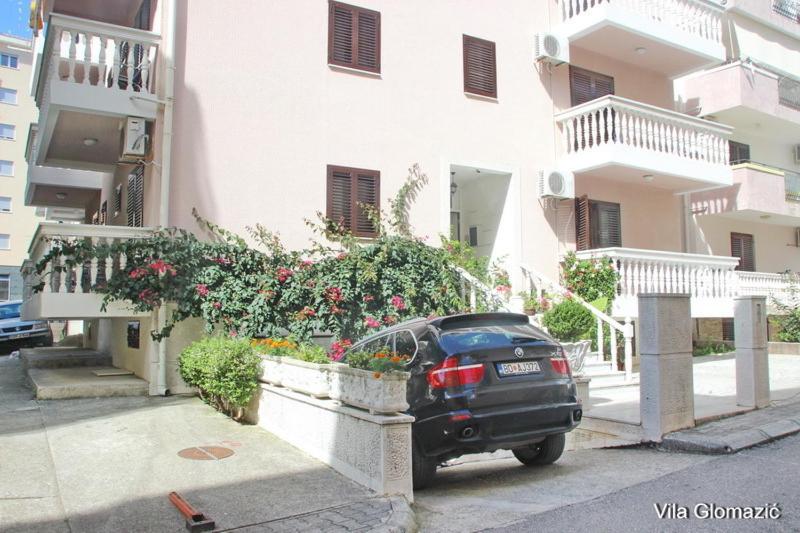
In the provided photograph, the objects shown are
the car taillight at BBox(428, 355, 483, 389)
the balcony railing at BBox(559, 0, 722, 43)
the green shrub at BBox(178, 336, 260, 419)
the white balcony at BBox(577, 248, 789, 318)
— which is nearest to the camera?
the car taillight at BBox(428, 355, 483, 389)

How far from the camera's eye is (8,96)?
46.8 m

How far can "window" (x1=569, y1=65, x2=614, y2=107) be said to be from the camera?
16.2m

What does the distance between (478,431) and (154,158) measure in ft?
26.1

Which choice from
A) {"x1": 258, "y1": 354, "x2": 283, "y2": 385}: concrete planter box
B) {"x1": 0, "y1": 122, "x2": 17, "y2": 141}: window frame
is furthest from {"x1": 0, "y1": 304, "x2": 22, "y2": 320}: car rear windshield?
{"x1": 0, "y1": 122, "x2": 17, "y2": 141}: window frame

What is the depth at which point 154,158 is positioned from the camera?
1102 centimetres

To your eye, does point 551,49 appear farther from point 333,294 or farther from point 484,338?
point 484,338

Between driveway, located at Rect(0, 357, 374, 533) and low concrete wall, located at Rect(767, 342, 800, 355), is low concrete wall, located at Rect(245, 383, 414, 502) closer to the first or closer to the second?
driveway, located at Rect(0, 357, 374, 533)

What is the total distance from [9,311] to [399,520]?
74.9ft

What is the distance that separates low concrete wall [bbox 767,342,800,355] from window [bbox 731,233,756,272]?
4.09m

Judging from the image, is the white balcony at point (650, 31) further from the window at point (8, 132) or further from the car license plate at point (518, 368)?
the window at point (8, 132)

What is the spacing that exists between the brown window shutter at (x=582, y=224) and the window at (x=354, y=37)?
5.84 m

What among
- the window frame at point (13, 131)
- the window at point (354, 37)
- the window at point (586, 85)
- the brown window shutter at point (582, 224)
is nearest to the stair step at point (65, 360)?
the window at point (354, 37)

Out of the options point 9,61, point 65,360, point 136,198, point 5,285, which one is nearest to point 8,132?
point 9,61

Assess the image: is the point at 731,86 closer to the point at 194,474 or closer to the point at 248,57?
the point at 248,57
